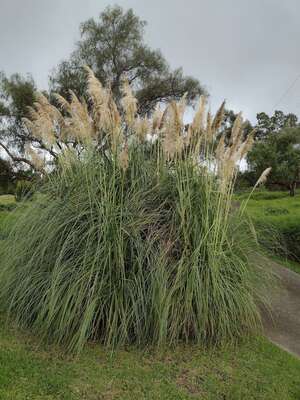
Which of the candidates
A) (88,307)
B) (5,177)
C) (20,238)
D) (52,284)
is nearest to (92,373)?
(88,307)

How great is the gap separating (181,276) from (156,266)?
0.21m

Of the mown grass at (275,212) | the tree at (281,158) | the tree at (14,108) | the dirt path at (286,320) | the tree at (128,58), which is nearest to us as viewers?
the dirt path at (286,320)

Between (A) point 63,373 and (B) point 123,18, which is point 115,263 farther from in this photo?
(B) point 123,18

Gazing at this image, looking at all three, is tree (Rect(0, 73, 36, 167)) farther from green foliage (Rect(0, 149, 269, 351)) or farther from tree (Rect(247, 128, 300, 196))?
green foliage (Rect(0, 149, 269, 351))

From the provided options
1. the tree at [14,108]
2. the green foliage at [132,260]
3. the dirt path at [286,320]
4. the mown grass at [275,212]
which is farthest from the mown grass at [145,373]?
the tree at [14,108]

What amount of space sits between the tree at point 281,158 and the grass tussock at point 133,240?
13331 mm

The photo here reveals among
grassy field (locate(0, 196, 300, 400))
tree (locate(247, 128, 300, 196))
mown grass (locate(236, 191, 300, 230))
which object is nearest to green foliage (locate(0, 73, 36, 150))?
tree (locate(247, 128, 300, 196))

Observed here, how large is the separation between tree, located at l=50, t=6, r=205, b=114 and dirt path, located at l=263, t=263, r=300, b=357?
16.8 meters

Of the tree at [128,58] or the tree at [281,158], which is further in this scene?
the tree at [128,58]

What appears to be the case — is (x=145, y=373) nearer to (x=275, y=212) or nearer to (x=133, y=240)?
(x=133, y=240)

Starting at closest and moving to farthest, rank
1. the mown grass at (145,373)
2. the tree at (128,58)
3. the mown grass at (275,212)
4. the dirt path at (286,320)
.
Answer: the mown grass at (145,373) < the dirt path at (286,320) < the mown grass at (275,212) < the tree at (128,58)

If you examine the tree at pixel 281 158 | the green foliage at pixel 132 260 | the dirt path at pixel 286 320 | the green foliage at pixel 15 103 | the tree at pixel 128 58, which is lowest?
the dirt path at pixel 286 320

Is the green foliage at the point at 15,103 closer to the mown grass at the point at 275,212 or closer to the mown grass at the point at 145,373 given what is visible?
the mown grass at the point at 275,212

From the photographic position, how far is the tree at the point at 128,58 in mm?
20141
